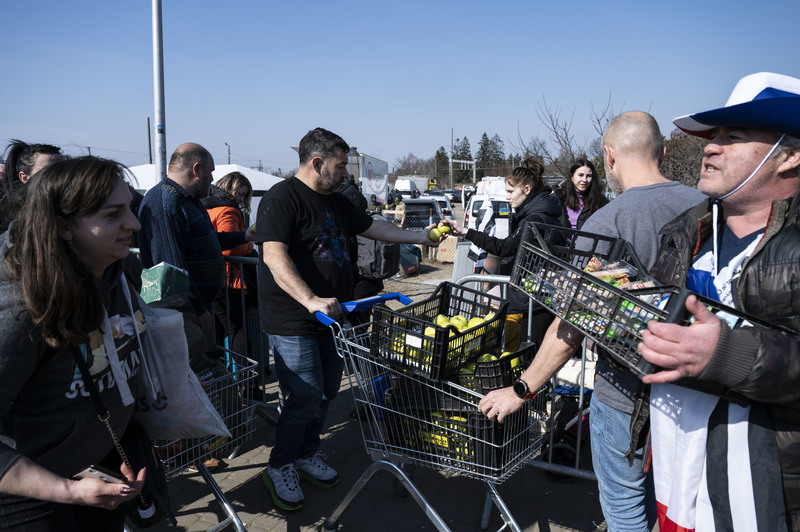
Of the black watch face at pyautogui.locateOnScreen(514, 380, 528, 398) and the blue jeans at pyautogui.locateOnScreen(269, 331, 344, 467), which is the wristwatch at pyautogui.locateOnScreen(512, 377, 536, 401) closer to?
the black watch face at pyautogui.locateOnScreen(514, 380, 528, 398)

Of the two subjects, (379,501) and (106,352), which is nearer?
(106,352)

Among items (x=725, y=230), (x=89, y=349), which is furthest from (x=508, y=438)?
(x=89, y=349)

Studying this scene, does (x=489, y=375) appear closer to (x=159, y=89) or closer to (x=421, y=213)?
(x=159, y=89)

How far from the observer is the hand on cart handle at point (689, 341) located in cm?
144

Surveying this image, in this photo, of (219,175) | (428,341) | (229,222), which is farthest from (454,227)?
(219,175)

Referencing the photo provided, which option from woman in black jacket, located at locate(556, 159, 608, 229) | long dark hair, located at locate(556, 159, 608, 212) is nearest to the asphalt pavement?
woman in black jacket, located at locate(556, 159, 608, 229)

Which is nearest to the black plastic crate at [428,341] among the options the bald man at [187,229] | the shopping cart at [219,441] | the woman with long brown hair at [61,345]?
the shopping cart at [219,441]

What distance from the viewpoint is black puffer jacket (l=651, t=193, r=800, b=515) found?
1.44 metres

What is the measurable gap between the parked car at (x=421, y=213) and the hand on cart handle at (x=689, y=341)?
1544 centimetres

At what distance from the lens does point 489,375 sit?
2572mm

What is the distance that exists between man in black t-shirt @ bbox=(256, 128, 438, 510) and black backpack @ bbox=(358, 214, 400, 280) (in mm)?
2174

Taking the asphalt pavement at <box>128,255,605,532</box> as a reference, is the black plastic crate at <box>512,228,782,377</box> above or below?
above

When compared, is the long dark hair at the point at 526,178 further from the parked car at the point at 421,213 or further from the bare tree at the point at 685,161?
the parked car at the point at 421,213

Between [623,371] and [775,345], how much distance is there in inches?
29.7
